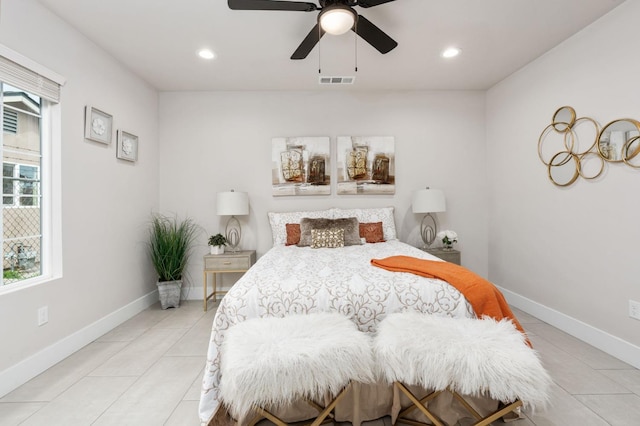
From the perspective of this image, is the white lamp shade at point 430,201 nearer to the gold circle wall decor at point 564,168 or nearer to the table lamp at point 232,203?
the gold circle wall decor at point 564,168

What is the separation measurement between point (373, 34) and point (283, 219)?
2.24 m

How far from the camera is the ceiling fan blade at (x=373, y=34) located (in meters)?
2.12

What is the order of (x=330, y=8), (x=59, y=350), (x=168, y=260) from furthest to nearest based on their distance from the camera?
(x=168, y=260), (x=59, y=350), (x=330, y=8)

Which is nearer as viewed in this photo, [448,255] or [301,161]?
[448,255]

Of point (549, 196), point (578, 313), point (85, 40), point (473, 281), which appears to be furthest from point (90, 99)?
point (578, 313)

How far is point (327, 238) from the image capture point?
129 inches

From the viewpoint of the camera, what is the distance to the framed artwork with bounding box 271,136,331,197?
402 centimetres

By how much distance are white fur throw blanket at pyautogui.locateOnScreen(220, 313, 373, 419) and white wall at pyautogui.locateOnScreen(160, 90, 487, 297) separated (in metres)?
2.64

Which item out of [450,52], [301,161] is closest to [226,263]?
[301,161]

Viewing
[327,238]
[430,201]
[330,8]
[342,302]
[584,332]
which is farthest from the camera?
[430,201]

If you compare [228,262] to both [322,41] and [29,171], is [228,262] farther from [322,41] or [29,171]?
[322,41]

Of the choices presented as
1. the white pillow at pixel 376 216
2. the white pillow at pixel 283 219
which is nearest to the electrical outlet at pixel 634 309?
the white pillow at pixel 376 216

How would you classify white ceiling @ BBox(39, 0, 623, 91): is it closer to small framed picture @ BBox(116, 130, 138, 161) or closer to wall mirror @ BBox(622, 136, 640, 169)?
small framed picture @ BBox(116, 130, 138, 161)

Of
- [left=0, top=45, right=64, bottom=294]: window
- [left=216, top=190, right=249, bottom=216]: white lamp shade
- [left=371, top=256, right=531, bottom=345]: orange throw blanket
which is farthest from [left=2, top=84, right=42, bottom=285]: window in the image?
[left=371, top=256, right=531, bottom=345]: orange throw blanket
